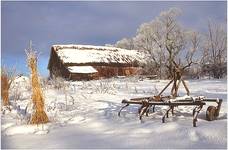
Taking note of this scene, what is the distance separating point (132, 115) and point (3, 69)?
4.61 m

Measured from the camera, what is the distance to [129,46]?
70.7 metres

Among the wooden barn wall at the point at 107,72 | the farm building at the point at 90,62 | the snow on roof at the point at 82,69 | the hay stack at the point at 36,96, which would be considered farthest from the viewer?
the farm building at the point at 90,62

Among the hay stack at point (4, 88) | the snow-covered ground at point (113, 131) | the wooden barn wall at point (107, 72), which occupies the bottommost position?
the snow-covered ground at point (113, 131)

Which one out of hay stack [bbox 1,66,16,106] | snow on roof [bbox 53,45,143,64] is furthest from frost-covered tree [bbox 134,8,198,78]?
hay stack [bbox 1,66,16,106]

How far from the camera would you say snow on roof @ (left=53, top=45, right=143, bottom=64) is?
40.4 metres

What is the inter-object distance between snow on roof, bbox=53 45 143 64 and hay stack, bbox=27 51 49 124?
104 feet

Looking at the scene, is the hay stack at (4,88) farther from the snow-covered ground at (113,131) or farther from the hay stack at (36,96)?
the hay stack at (36,96)

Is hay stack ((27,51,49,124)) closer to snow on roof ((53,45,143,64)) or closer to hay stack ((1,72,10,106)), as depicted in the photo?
hay stack ((1,72,10,106))

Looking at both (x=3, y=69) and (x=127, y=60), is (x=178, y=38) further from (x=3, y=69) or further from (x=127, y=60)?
(x=3, y=69)

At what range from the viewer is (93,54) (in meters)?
42.9

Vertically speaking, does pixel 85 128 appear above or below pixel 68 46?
below

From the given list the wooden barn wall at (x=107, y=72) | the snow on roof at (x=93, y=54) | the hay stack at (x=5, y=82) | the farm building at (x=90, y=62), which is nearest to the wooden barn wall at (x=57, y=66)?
the farm building at (x=90, y=62)

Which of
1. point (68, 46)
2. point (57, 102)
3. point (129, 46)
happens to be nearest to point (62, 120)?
point (57, 102)

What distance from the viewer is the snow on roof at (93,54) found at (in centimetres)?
4037
